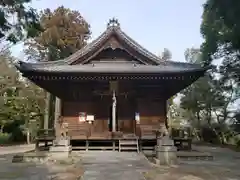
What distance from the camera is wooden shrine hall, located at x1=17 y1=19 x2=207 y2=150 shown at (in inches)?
675

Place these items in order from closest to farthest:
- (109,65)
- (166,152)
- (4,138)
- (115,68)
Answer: (166,152), (115,68), (109,65), (4,138)

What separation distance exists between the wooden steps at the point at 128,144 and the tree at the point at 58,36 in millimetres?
18708

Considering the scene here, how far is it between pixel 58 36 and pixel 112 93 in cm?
1779

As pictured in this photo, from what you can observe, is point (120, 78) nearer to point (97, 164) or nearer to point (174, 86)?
point (174, 86)

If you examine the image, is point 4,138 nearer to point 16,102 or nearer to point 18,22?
point 16,102

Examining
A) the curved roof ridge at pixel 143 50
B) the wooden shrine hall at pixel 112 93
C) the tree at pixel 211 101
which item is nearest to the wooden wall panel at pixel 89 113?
the wooden shrine hall at pixel 112 93

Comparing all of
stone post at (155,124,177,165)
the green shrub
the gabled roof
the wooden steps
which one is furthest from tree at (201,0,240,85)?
the green shrub

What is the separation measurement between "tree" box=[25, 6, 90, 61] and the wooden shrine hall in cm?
1510

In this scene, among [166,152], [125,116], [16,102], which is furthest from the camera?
[16,102]

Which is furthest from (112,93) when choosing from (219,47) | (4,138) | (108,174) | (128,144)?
(4,138)

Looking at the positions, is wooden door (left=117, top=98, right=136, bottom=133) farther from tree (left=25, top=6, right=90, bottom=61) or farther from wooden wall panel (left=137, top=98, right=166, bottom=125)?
tree (left=25, top=6, right=90, bottom=61)

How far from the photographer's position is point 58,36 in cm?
3278

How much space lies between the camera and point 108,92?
1758cm

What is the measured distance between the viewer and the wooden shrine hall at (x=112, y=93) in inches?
675
